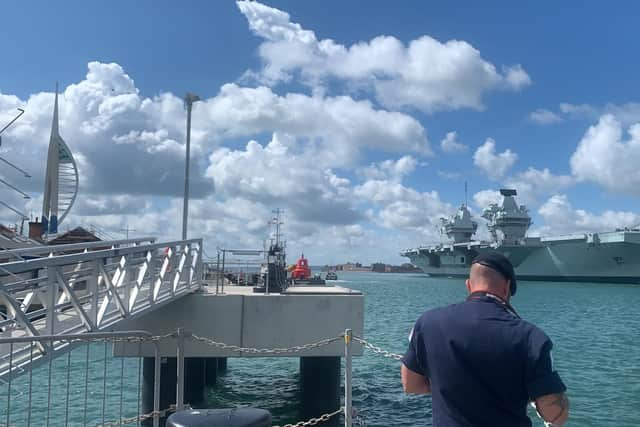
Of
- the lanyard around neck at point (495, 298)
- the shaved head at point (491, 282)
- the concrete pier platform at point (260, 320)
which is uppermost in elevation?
the shaved head at point (491, 282)

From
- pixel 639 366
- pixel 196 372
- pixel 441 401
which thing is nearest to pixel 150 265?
pixel 196 372

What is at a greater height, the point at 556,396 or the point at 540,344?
the point at 540,344

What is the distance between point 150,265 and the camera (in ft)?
39.8

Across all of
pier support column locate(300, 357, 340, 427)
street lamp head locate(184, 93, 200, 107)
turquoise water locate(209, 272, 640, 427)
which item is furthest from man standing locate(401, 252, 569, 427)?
street lamp head locate(184, 93, 200, 107)

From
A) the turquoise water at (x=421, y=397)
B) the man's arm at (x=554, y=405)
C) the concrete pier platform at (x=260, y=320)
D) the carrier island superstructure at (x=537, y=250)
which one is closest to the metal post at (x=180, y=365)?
the man's arm at (x=554, y=405)

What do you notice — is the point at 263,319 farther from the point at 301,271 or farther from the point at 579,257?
the point at 579,257

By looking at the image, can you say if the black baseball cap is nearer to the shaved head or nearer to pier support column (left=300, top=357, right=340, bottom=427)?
the shaved head

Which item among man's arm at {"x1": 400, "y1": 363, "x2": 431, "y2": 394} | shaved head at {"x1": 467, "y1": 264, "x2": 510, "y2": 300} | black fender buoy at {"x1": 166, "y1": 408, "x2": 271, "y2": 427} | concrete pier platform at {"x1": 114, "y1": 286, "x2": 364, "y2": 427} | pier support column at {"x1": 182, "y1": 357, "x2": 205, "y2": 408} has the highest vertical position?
shaved head at {"x1": 467, "y1": 264, "x2": 510, "y2": 300}

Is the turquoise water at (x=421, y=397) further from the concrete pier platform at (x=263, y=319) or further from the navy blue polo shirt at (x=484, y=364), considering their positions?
the navy blue polo shirt at (x=484, y=364)

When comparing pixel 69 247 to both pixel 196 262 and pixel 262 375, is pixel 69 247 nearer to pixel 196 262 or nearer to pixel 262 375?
pixel 196 262

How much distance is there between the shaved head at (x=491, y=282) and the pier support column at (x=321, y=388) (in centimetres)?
1242

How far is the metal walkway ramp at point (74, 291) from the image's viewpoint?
24.2 feet

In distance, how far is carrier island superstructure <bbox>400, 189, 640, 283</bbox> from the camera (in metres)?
79.9

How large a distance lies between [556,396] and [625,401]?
16675mm
